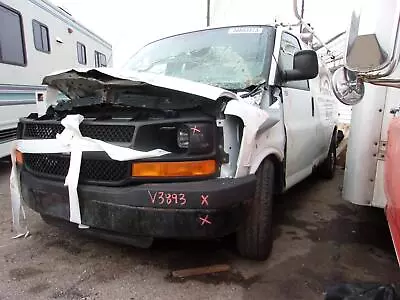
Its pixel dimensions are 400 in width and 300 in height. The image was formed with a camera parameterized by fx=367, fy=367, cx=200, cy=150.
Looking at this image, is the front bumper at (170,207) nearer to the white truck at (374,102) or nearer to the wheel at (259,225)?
the wheel at (259,225)

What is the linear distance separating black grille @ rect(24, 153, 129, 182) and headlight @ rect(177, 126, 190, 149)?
1.18 ft

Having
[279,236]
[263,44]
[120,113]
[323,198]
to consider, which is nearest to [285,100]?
[263,44]

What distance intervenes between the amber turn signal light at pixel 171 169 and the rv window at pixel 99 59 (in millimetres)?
8634

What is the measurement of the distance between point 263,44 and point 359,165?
1.31 metres

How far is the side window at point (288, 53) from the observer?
130 inches

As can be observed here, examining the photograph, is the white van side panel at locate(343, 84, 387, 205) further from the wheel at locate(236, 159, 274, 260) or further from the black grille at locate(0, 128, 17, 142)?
the black grille at locate(0, 128, 17, 142)

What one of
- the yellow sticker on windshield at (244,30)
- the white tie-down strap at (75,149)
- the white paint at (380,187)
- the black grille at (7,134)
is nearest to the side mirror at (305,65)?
the yellow sticker on windshield at (244,30)

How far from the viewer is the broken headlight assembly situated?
2252 millimetres

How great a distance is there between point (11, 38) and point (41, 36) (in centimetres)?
113

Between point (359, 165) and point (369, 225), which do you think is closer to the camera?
point (359, 165)

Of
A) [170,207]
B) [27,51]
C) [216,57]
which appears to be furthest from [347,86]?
[27,51]

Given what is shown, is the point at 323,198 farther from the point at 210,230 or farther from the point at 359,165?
the point at 210,230

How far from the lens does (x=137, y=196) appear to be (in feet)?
7.37

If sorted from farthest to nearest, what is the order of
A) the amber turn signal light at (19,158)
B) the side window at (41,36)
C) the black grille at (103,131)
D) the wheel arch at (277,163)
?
the side window at (41,36) → the amber turn signal light at (19,158) → the wheel arch at (277,163) → the black grille at (103,131)
